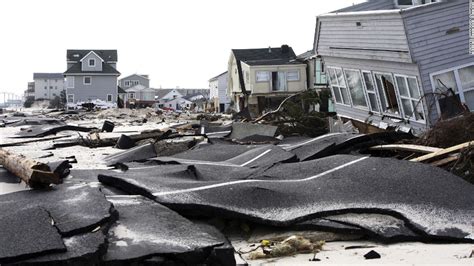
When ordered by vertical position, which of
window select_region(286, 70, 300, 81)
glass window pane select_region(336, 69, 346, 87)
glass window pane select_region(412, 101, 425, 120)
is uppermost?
window select_region(286, 70, 300, 81)

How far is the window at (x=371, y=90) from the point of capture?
16.7 m

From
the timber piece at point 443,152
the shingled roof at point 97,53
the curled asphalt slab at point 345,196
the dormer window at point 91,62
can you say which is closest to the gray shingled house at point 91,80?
the dormer window at point 91,62

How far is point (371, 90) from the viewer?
17.0m

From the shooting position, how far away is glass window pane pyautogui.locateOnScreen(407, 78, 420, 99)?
45.7 feet

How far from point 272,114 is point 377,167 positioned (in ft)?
35.8

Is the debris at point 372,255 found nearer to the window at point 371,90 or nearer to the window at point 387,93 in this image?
the window at point 387,93

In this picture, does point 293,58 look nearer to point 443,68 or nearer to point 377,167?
point 443,68

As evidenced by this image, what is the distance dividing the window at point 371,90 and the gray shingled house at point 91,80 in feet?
198

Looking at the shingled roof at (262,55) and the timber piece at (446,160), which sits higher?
the shingled roof at (262,55)

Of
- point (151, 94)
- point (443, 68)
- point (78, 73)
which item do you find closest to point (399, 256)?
point (443, 68)

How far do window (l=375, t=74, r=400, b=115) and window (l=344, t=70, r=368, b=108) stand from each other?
1.18 meters

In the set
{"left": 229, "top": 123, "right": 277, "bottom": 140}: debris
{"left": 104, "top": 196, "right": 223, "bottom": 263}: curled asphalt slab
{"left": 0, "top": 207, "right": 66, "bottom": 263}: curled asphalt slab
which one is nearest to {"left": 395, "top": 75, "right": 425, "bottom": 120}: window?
{"left": 229, "top": 123, "right": 277, "bottom": 140}: debris

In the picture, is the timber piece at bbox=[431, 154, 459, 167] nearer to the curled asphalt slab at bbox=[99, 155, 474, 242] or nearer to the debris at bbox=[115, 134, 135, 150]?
the curled asphalt slab at bbox=[99, 155, 474, 242]

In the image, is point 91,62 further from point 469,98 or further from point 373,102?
point 469,98
